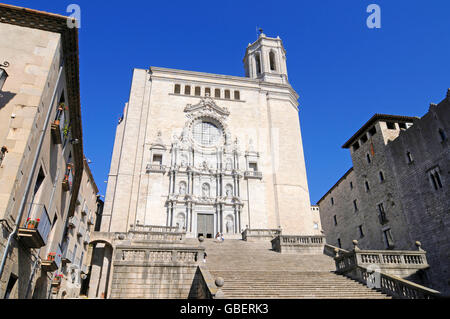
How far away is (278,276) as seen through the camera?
1369 cm

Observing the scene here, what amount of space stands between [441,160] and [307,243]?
11.4 m

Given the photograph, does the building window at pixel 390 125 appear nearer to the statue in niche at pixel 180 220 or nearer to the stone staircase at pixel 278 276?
the stone staircase at pixel 278 276

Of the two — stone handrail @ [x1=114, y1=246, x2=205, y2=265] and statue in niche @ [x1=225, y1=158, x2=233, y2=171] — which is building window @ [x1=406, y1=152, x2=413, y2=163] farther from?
stone handrail @ [x1=114, y1=246, x2=205, y2=265]

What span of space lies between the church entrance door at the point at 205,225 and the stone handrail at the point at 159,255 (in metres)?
16.7

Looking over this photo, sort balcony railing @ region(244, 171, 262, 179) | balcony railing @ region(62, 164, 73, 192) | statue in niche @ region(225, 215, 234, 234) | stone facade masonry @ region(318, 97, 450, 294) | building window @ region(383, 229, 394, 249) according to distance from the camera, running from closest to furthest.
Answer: balcony railing @ region(62, 164, 73, 192), stone facade masonry @ region(318, 97, 450, 294), building window @ region(383, 229, 394, 249), statue in niche @ region(225, 215, 234, 234), balcony railing @ region(244, 171, 262, 179)

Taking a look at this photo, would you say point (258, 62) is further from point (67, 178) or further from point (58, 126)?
point (58, 126)

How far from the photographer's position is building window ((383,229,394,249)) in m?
26.2

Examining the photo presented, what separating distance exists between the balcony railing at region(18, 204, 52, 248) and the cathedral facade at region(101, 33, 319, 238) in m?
18.8

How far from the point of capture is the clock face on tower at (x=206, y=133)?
35.3 meters

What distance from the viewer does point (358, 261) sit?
14.1m

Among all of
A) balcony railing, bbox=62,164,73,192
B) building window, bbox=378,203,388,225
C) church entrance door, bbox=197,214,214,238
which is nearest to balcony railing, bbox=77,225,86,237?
balcony railing, bbox=62,164,73,192

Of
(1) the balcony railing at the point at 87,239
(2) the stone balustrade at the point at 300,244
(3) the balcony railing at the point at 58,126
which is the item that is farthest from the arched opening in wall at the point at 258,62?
(3) the balcony railing at the point at 58,126

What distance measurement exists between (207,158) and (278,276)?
70.2 ft
